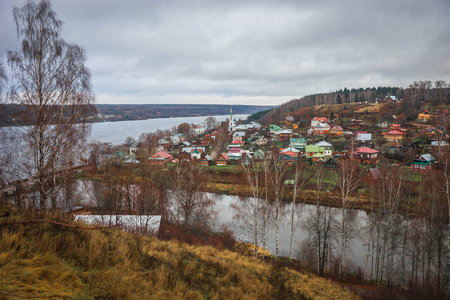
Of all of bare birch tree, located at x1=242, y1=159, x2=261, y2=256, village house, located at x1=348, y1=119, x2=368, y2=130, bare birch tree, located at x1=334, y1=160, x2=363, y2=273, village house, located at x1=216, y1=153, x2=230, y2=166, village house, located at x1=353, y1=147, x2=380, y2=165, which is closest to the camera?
bare birch tree, located at x1=334, y1=160, x2=363, y2=273

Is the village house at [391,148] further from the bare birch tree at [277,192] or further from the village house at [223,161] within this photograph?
the bare birch tree at [277,192]

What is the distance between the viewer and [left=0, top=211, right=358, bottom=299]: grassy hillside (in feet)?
9.49

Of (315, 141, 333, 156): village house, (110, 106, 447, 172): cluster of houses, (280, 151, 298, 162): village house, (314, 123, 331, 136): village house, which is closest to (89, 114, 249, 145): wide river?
(110, 106, 447, 172): cluster of houses

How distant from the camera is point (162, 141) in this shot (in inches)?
1988

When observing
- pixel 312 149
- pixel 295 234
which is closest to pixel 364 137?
pixel 312 149

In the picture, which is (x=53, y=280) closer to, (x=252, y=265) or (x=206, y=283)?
(x=206, y=283)

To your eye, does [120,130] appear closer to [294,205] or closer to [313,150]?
[313,150]

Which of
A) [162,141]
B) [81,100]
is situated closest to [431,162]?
[81,100]

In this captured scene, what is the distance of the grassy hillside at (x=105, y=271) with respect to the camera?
2893 millimetres

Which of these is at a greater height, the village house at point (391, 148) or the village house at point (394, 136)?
the village house at point (394, 136)

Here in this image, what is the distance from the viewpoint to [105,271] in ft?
11.6

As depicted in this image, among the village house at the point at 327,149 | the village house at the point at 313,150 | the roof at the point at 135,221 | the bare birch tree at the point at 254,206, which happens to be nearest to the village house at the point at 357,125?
the village house at the point at 327,149

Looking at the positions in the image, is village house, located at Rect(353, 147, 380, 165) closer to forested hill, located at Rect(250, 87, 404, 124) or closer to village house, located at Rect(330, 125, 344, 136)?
village house, located at Rect(330, 125, 344, 136)

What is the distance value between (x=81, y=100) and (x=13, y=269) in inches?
235
